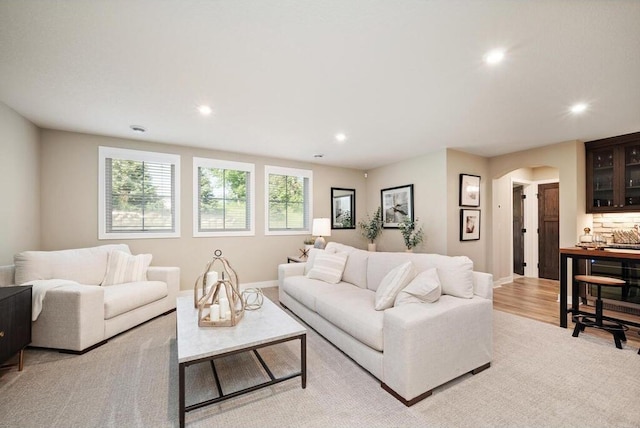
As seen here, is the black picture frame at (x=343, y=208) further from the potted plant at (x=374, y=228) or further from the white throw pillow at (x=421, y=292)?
the white throw pillow at (x=421, y=292)

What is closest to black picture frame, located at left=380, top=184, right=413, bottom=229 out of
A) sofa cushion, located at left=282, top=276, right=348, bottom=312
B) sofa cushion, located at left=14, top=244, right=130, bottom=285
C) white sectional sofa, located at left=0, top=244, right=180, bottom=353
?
sofa cushion, located at left=282, top=276, right=348, bottom=312

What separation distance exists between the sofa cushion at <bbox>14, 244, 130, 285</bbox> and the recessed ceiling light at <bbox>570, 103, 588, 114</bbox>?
575cm

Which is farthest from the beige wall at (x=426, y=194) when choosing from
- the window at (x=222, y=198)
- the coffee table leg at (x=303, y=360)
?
the coffee table leg at (x=303, y=360)

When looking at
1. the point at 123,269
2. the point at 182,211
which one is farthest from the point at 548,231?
the point at 123,269

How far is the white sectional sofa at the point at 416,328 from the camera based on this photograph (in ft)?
6.08

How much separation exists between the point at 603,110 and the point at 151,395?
202 inches

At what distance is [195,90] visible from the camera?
257cm

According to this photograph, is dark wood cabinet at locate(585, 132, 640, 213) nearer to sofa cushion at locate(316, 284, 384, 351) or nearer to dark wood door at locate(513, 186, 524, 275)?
dark wood door at locate(513, 186, 524, 275)

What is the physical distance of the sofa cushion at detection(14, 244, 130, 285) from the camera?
275cm

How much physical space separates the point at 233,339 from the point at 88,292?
1.79 metres

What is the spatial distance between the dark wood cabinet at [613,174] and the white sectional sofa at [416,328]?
3.31 meters

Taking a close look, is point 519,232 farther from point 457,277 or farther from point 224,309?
point 224,309

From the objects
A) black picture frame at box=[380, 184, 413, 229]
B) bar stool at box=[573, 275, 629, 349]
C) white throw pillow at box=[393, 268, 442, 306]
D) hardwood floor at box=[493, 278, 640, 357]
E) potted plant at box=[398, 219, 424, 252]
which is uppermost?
black picture frame at box=[380, 184, 413, 229]

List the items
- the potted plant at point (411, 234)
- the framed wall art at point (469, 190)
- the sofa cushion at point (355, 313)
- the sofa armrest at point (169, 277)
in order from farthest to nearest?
the potted plant at point (411, 234)
the framed wall art at point (469, 190)
the sofa armrest at point (169, 277)
the sofa cushion at point (355, 313)
